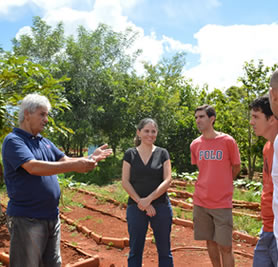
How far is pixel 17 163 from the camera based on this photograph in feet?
6.99

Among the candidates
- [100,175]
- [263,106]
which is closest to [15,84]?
[263,106]

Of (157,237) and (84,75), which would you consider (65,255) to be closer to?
(157,237)

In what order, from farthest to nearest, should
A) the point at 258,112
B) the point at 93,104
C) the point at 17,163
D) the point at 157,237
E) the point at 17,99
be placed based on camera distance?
the point at 93,104 < the point at 17,99 < the point at 157,237 < the point at 258,112 < the point at 17,163

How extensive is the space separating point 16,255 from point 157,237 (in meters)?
1.31

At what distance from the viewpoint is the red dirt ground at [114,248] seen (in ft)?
12.3

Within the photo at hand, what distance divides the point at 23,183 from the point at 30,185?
52 millimetres

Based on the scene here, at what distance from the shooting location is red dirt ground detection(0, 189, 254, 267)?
376 cm

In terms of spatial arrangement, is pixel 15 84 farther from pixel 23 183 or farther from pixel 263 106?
pixel 263 106

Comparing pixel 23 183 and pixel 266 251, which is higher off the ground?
pixel 23 183

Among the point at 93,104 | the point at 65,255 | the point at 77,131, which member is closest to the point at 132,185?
the point at 65,255

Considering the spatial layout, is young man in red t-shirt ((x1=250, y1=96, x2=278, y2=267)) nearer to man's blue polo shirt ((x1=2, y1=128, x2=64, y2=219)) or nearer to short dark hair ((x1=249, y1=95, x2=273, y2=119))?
short dark hair ((x1=249, y1=95, x2=273, y2=119))

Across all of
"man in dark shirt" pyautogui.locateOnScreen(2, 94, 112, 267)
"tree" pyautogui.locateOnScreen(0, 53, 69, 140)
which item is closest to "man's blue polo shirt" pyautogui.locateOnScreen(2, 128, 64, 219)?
"man in dark shirt" pyautogui.locateOnScreen(2, 94, 112, 267)

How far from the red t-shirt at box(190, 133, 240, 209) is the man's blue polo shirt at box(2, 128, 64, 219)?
5.06 ft

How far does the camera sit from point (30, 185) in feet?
7.23
